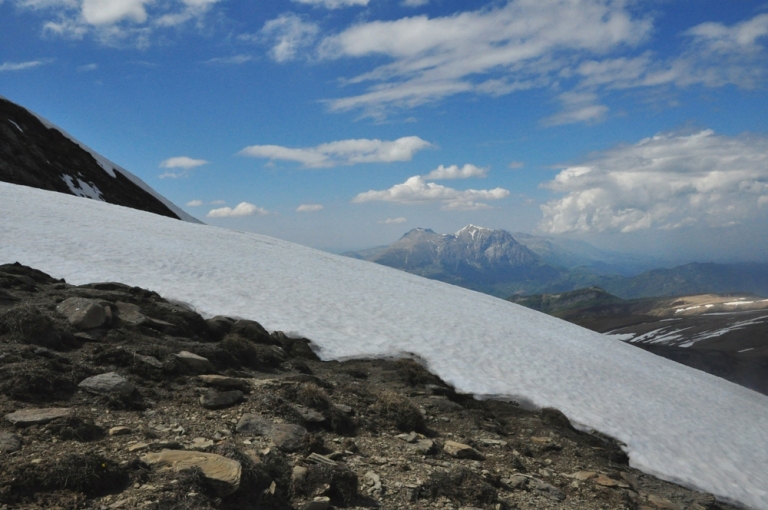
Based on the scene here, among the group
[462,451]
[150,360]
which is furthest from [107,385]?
[462,451]

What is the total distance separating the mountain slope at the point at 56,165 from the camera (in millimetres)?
46969

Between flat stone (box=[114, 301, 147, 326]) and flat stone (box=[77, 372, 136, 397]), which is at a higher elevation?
flat stone (box=[114, 301, 147, 326])

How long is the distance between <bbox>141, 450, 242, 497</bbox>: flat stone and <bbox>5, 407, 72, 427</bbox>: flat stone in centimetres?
185

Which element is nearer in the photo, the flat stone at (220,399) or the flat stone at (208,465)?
the flat stone at (208,465)

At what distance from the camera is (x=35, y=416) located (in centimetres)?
754

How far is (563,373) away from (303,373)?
442 inches

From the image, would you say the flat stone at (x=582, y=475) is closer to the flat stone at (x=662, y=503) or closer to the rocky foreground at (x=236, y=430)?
the rocky foreground at (x=236, y=430)

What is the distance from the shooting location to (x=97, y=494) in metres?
6.07

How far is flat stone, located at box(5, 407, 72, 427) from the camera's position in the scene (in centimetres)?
737

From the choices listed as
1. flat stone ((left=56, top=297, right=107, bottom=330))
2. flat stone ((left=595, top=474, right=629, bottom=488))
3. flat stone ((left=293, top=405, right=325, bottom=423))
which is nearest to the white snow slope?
flat stone ((left=595, top=474, right=629, bottom=488))

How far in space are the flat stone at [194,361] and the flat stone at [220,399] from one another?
1340mm

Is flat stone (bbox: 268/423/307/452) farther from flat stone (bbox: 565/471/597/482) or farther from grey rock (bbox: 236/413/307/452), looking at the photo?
flat stone (bbox: 565/471/597/482)

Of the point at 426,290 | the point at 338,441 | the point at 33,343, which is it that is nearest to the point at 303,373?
the point at 338,441

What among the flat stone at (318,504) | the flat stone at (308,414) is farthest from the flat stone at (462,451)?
the flat stone at (318,504)
